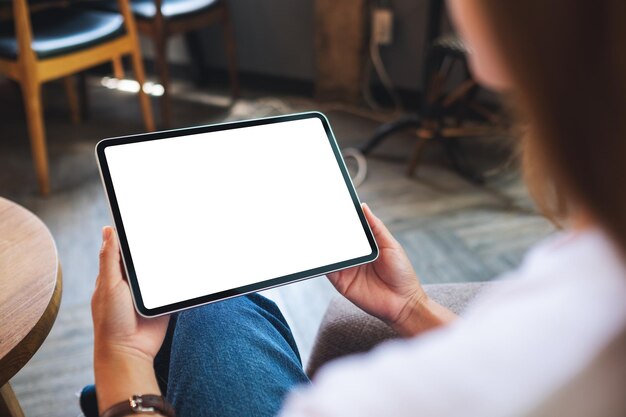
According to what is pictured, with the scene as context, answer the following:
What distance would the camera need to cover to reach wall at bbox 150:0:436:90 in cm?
227

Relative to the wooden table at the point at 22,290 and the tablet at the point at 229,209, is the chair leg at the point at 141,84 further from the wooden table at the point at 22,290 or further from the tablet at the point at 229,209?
the tablet at the point at 229,209

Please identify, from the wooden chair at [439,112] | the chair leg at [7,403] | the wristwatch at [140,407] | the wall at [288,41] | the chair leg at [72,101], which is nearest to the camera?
the wristwatch at [140,407]

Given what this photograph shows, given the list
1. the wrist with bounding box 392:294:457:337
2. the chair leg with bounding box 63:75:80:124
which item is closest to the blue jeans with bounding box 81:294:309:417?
the wrist with bounding box 392:294:457:337

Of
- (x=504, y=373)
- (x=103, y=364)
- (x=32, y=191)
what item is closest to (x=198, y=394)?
(x=103, y=364)

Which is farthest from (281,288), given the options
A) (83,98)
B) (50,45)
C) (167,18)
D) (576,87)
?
(83,98)

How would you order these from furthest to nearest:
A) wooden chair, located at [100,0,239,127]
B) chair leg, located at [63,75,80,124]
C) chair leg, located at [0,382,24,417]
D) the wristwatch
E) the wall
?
the wall, chair leg, located at [63,75,80,124], wooden chair, located at [100,0,239,127], chair leg, located at [0,382,24,417], the wristwatch

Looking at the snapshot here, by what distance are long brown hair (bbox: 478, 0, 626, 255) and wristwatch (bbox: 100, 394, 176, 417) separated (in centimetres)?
43

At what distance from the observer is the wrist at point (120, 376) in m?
0.56

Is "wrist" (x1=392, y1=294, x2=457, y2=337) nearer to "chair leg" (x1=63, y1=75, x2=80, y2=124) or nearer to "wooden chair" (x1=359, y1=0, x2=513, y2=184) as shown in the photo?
"wooden chair" (x1=359, y1=0, x2=513, y2=184)

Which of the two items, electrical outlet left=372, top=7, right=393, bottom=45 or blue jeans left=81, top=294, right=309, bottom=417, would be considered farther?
electrical outlet left=372, top=7, right=393, bottom=45

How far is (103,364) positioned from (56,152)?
1637mm

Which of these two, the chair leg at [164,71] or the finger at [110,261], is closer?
the finger at [110,261]

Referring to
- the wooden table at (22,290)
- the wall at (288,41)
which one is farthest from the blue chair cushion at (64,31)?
the wooden table at (22,290)

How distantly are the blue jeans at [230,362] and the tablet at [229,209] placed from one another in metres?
0.06
